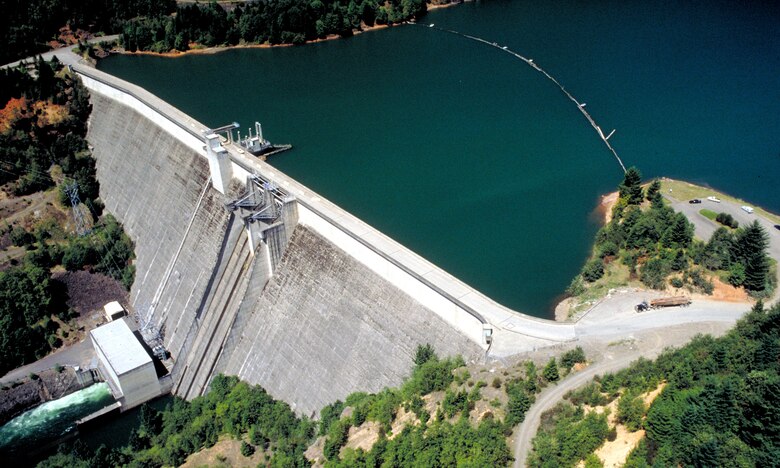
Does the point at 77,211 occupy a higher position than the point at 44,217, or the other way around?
the point at 77,211

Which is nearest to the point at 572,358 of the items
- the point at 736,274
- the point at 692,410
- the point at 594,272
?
the point at 692,410

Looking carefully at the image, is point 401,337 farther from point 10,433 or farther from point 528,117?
point 528,117

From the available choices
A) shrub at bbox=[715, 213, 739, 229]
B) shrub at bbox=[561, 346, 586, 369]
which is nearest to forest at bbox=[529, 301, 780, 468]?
shrub at bbox=[561, 346, 586, 369]

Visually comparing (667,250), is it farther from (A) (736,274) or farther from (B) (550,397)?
(B) (550,397)

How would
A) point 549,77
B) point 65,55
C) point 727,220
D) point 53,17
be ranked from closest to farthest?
point 727,220
point 549,77
point 65,55
point 53,17

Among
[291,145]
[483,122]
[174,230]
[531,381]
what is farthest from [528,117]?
[531,381]

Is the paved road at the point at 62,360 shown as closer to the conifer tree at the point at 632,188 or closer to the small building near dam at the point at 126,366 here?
the small building near dam at the point at 126,366

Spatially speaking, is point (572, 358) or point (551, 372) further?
point (572, 358)
